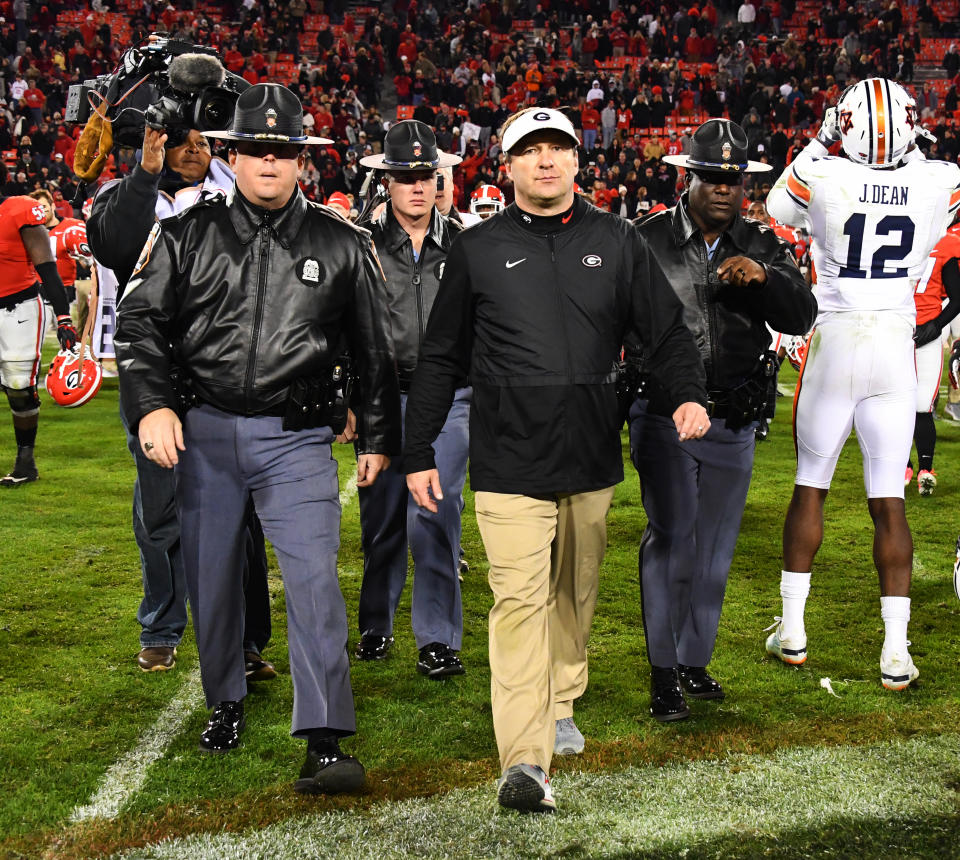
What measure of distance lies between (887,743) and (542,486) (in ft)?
4.96

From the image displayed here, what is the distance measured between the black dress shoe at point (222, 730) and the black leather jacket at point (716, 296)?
5.75ft

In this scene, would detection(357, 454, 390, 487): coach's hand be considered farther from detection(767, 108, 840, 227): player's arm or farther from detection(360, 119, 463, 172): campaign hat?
detection(767, 108, 840, 227): player's arm

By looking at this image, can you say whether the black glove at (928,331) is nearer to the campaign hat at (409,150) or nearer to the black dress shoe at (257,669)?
the campaign hat at (409,150)

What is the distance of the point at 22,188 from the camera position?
22328mm

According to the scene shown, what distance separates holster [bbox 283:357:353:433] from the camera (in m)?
3.53

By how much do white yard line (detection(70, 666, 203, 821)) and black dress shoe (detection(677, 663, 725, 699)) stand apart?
70.1 inches

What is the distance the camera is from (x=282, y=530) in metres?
3.54

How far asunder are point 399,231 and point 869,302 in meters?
1.87

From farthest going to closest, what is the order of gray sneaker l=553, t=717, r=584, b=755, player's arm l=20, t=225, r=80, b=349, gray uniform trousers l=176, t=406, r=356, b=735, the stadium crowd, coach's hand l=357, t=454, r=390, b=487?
the stadium crowd, player's arm l=20, t=225, r=80, b=349, gray sneaker l=553, t=717, r=584, b=755, coach's hand l=357, t=454, r=390, b=487, gray uniform trousers l=176, t=406, r=356, b=735

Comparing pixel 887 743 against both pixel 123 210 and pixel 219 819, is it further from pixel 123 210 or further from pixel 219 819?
pixel 123 210

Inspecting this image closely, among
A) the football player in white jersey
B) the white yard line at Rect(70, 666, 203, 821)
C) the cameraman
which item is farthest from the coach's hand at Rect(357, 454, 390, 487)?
the football player in white jersey

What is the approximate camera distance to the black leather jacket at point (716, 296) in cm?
411

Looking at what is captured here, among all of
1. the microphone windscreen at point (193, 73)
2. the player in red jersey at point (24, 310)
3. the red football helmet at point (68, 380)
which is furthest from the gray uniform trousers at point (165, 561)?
the player in red jersey at point (24, 310)

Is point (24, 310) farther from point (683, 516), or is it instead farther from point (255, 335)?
point (683, 516)
